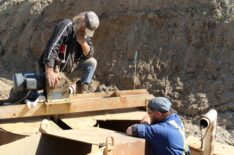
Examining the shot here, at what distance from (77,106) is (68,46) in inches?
30.2

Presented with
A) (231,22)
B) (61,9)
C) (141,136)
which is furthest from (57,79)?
(61,9)

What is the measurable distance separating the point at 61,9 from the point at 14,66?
6.19 feet

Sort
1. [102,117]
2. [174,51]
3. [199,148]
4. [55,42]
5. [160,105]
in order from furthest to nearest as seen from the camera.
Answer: [174,51]
[102,117]
[55,42]
[199,148]
[160,105]

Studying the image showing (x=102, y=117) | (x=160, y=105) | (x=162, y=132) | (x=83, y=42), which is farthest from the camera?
(x=83, y=42)

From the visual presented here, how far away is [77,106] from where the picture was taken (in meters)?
5.71

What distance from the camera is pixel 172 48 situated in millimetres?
9945

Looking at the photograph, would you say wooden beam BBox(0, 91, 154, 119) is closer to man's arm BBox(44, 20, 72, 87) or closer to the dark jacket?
man's arm BBox(44, 20, 72, 87)

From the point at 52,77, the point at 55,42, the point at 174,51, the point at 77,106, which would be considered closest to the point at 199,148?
the point at 77,106

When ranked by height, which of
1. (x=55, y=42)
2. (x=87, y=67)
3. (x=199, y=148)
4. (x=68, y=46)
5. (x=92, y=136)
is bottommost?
(x=199, y=148)

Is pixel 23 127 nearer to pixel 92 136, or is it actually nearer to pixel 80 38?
pixel 92 136

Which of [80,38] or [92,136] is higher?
[80,38]

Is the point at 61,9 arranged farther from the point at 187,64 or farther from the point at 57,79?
the point at 57,79

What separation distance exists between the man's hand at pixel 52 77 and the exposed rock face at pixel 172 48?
393 centimetres

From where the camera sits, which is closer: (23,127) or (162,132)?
(162,132)
